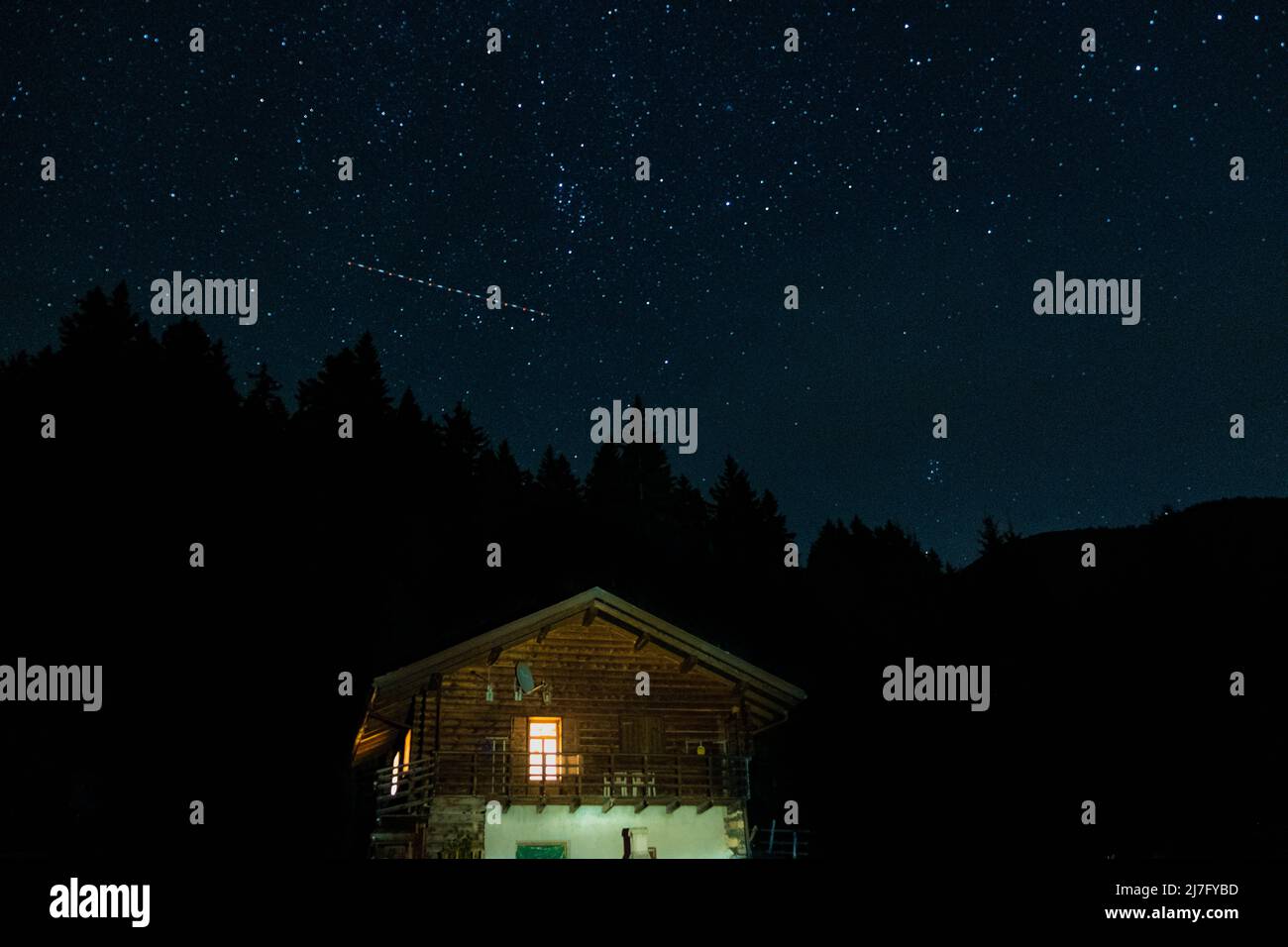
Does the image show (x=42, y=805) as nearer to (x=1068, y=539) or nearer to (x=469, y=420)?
(x=469, y=420)

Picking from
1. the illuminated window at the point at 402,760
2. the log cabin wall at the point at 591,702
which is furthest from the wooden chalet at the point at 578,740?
the illuminated window at the point at 402,760

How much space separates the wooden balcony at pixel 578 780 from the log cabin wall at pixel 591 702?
32 centimetres

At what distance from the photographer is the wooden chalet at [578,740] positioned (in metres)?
21.8

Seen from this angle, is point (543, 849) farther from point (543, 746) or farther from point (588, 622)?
point (588, 622)

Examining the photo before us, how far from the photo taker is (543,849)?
2170 centimetres

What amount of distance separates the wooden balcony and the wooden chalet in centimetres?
3

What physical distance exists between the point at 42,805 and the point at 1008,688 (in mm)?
47605

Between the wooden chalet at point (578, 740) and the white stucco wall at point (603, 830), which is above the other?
the wooden chalet at point (578, 740)

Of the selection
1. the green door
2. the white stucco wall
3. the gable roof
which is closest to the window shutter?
the white stucco wall

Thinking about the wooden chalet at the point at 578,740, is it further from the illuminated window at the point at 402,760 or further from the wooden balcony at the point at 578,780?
the illuminated window at the point at 402,760

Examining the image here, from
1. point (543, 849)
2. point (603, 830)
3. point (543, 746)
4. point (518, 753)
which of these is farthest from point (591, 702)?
point (543, 849)

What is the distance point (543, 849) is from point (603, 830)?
1.49 m

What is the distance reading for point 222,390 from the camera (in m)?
49.3
